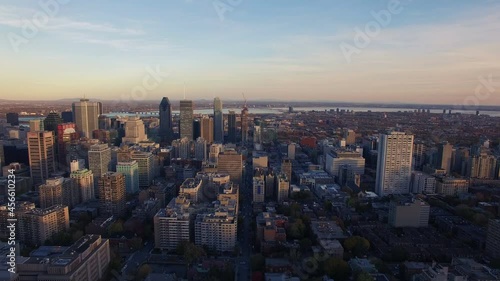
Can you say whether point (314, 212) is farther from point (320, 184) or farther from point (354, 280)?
point (354, 280)

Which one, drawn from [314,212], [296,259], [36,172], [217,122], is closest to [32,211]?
[36,172]

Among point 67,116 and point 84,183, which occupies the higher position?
point 67,116

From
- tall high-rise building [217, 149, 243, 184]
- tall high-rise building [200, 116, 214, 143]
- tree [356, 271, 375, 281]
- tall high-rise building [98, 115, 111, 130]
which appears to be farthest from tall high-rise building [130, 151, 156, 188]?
tall high-rise building [98, 115, 111, 130]

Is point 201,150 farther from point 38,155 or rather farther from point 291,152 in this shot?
point 38,155

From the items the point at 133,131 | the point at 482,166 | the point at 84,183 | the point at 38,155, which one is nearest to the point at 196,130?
the point at 133,131

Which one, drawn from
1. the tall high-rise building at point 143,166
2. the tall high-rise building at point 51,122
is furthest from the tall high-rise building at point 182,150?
the tall high-rise building at point 51,122
